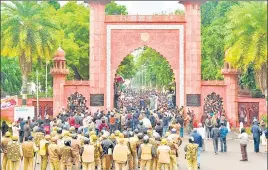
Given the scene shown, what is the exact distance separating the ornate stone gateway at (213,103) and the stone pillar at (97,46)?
19.3 ft

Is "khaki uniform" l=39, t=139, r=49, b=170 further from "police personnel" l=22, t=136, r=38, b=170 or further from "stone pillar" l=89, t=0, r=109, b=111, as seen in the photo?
"stone pillar" l=89, t=0, r=109, b=111

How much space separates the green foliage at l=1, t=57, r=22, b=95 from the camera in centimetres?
4219

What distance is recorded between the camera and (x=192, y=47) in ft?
95.9

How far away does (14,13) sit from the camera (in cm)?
3058

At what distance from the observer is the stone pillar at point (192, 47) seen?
29203mm

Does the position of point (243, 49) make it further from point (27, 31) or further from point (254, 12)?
point (27, 31)

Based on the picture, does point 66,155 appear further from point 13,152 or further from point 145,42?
point 145,42

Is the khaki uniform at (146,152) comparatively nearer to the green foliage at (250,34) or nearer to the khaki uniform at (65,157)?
the khaki uniform at (65,157)

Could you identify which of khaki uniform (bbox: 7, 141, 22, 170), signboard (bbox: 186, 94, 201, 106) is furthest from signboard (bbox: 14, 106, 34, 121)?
khaki uniform (bbox: 7, 141, 22, 170)

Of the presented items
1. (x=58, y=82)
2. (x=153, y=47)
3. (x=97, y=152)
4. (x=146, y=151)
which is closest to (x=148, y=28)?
(x=153, y=47)

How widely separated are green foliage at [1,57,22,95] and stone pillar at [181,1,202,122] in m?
17.9

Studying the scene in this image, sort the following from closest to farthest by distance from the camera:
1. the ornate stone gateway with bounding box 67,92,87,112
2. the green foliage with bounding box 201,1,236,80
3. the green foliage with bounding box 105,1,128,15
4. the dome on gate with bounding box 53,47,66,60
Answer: the ornate stone gateway with bounding box 67,92,87,112 → the dome on gate with bounding box 53,47,66,60 → the green foliage with bounding box 201,1,236,80 → the green foliage with bounding box 105,1,128,15

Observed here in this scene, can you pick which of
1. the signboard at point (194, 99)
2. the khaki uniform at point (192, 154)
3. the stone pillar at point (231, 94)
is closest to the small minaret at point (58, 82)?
the signboard at point (194, 99)

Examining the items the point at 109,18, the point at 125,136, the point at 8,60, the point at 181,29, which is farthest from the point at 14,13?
the point at 125,136
